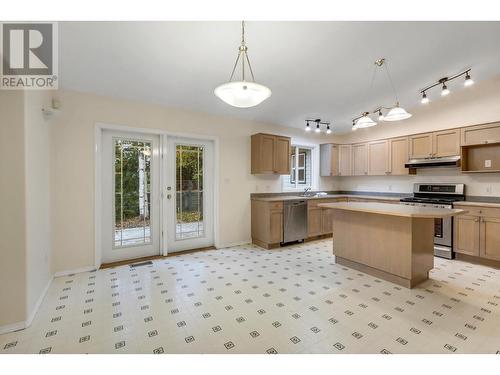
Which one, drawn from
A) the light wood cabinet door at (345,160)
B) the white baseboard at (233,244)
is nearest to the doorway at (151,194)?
the white baseboard at (233,244)

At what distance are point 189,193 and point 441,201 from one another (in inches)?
169

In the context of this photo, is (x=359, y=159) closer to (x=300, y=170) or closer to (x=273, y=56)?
(x=300, y=170)

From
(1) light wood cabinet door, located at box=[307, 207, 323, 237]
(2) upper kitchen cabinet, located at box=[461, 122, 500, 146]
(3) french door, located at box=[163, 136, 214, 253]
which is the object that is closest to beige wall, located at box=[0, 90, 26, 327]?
(3) french door, located at box=[163, 136, 214, 253]

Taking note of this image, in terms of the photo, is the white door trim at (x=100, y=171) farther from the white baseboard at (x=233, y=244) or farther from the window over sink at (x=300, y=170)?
the window over sink at (x=300, y=170)

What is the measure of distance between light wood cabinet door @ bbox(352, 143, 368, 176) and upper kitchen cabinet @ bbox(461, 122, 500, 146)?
177 centimetres

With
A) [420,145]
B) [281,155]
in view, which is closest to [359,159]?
[420,145]

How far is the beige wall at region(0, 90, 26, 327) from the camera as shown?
2027 millimetres

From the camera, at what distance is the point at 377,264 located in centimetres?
311

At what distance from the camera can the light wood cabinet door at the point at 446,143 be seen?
4156 mm

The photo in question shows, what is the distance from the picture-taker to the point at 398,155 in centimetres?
496
